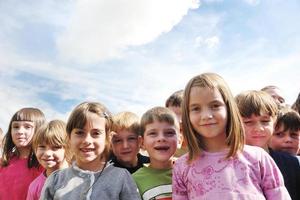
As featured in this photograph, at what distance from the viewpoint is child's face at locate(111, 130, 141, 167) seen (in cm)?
450

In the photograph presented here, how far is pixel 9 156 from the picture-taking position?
20.7ft

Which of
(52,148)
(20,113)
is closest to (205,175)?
(52,148)

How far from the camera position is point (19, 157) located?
6.18 m

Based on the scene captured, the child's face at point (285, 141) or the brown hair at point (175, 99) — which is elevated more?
the brown hair at point (175, 99)

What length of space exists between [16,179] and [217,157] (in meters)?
3.87

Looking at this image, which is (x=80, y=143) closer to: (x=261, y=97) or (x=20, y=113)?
(x=261, y=97)

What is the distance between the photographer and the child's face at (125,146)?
4.50 metres

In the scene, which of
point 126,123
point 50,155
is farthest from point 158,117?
point 50,155

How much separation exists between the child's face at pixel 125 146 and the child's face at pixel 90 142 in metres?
0.66

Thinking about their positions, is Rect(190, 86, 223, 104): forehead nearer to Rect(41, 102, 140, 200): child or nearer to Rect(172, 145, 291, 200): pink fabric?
Rect(172, 145, 291, 200): pink fabric

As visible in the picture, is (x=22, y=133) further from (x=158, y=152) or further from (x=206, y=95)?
(x=206, y=95)

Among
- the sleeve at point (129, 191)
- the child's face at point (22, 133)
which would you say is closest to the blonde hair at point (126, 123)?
the sleeve at point (129, 191)

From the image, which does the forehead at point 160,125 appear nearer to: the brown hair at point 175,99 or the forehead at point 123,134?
the forehead at point 123,134

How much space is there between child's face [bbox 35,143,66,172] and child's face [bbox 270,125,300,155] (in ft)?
9.43
